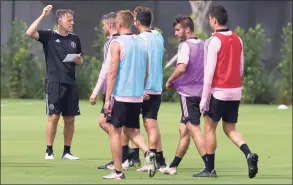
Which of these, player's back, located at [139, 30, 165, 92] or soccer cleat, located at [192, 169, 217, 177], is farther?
player's back, located at [139, 30, 165, 92]

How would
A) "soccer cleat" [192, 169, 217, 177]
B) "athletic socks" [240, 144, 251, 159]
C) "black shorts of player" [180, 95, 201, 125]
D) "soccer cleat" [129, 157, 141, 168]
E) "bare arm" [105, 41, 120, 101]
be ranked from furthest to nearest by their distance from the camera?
"soccer cleat" [129, 157, 141, 168], "black shorts of player" [180, 95, 201, 125], "soccer cleat" [192, 169, 217, 177], "athletic socks" [240, 144, 251, 159], "bare arm" [105, 41, 120, 101]

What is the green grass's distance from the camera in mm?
11609

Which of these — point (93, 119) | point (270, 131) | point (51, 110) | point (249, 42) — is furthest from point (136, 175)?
point (249, 42)

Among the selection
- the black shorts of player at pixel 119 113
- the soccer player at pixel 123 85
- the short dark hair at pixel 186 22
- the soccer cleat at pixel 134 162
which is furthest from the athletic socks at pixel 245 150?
the soccer cleat at pixel 134 162

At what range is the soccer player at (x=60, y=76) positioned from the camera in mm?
13992

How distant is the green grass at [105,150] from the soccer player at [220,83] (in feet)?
1.23

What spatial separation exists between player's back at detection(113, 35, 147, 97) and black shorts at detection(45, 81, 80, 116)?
→ 275cm

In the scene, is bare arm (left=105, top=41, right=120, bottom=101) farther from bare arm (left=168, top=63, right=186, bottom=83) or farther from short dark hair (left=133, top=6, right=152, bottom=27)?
short dark hair (left=133, top=6, right=152, bottom=27)

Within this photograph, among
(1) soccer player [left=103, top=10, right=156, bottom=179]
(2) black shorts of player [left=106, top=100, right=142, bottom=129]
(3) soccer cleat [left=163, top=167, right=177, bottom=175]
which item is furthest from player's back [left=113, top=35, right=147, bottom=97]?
(3) soccer cleat [left=163, top=167, right=177, bottom=175]

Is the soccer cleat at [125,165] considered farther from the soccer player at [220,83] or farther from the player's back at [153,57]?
the soccer player at [220,83]

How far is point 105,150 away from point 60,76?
1906 millimetres

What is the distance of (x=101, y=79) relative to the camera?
40.8ft

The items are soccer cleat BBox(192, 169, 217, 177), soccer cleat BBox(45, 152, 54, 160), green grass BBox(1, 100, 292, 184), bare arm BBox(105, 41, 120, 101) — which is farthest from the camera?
soccer cleat BBox(45, 152, 54, 160)

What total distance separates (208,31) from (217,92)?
1726cm
